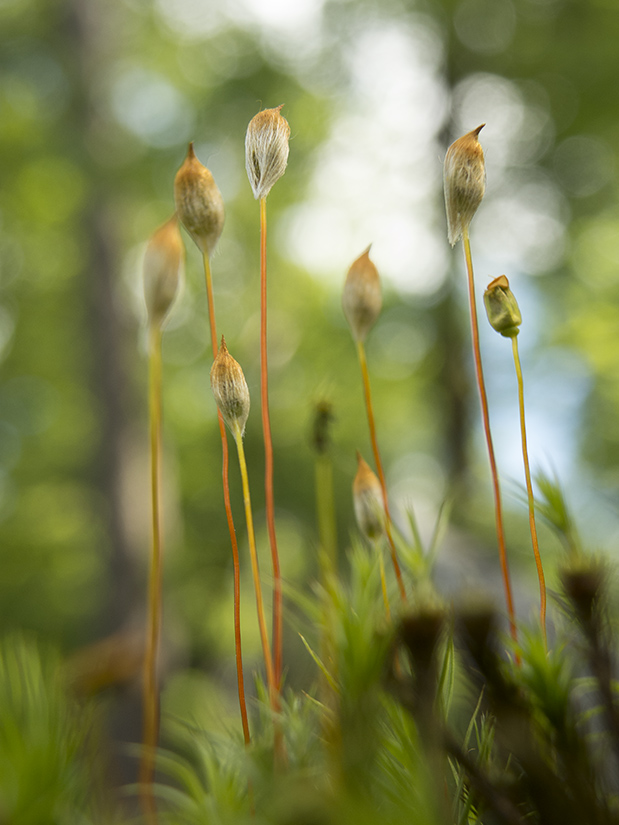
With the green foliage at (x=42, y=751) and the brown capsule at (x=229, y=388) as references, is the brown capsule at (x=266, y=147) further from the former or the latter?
the green foliage at (x=42, y=751)

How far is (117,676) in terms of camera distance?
39cm

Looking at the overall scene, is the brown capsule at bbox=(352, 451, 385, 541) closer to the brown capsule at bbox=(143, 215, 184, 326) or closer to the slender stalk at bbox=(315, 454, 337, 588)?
the slender stalk at bbox=(315, 454, 337, 588)

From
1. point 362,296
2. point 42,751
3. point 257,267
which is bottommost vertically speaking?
point 42,751

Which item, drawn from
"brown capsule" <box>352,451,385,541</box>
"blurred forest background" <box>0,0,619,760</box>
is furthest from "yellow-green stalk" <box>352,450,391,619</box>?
"blurred forest background" <box>0,0,619,760</box>

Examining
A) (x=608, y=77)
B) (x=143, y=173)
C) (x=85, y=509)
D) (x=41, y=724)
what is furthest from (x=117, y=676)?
(x=85, y=509)

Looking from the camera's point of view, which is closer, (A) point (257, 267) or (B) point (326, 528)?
(B) point (326, 528)

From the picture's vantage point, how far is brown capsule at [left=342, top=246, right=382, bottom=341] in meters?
0.38

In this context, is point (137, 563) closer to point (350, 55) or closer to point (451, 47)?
point (350, 55)

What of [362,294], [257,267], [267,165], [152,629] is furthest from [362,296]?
[257,267]

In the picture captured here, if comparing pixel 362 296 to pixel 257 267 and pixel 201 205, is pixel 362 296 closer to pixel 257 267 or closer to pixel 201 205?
pixel 201 205

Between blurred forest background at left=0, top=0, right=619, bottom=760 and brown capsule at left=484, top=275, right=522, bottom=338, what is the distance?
93.3 inches

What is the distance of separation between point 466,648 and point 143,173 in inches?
152

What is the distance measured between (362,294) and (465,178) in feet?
0.31

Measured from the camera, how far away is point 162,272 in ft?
1.15
